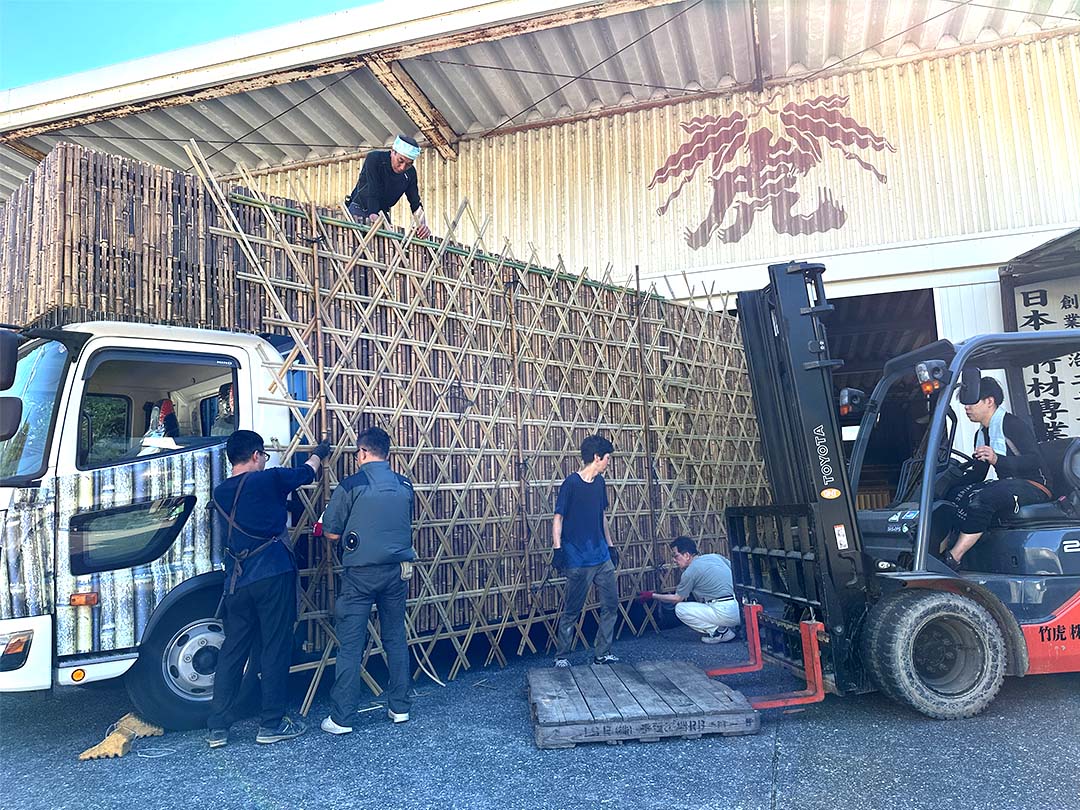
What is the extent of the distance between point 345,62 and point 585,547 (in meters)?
6.02

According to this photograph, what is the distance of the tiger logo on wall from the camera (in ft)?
30.7

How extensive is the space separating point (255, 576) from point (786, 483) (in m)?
3.05

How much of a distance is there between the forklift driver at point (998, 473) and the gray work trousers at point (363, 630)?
3.13m

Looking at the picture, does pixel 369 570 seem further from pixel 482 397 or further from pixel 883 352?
pixel 883 352

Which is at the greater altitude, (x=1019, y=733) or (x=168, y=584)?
(x=168, y=584)

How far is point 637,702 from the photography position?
4.09 meters

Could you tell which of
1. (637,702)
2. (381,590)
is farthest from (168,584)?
(637,702)

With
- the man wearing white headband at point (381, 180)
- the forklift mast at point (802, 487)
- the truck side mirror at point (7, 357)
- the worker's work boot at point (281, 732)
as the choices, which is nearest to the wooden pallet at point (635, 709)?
the forklift mast at point (802, 487)

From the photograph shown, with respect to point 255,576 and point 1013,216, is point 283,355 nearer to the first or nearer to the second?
point 255,576

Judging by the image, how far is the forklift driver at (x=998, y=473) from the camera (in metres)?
4.39

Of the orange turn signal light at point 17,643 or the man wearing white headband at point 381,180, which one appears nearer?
the orange turn signal light at point 17,643

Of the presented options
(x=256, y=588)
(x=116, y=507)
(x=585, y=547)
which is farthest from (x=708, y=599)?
(x=116, y=507)

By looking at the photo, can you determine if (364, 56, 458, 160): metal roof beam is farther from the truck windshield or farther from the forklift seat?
the forklift seat

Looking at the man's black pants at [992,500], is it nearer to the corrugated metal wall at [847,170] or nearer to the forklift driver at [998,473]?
the forklift driver at [998,473]
